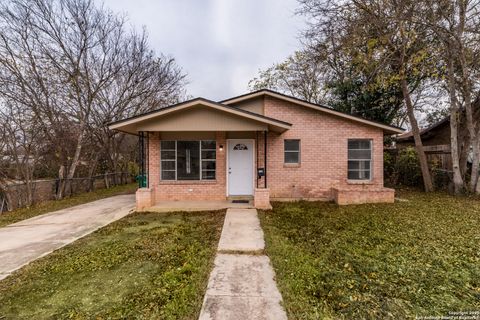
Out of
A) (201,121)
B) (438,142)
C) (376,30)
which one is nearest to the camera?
(201,121)

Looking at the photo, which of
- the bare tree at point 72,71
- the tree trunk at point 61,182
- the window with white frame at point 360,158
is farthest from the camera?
the tree trunk at point 61,182

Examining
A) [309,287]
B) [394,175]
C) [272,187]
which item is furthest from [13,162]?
[394,175]

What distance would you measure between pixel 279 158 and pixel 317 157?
145 cm

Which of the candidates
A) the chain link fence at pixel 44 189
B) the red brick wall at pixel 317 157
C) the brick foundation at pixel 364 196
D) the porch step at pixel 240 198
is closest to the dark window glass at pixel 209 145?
the porch step at pixel 240 198

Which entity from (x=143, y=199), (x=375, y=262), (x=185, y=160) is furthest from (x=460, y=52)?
(x=143, y=199)

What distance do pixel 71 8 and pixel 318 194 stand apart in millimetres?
14692

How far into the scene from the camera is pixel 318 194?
898 centimetres

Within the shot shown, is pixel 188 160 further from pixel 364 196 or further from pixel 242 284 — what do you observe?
pixel 364 196

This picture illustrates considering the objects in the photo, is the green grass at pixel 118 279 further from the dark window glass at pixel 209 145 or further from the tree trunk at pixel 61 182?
the tree trunk at pixel 61 182

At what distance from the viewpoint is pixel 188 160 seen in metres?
8.61

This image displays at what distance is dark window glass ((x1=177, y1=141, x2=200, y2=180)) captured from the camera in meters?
8.59

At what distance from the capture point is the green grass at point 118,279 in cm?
265

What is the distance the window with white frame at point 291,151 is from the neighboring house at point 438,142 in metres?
7.66

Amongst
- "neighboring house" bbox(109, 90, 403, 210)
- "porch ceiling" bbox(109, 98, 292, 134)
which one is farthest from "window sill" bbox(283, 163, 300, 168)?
"porch ceiling" bbox(109, 98, 292, 134)
